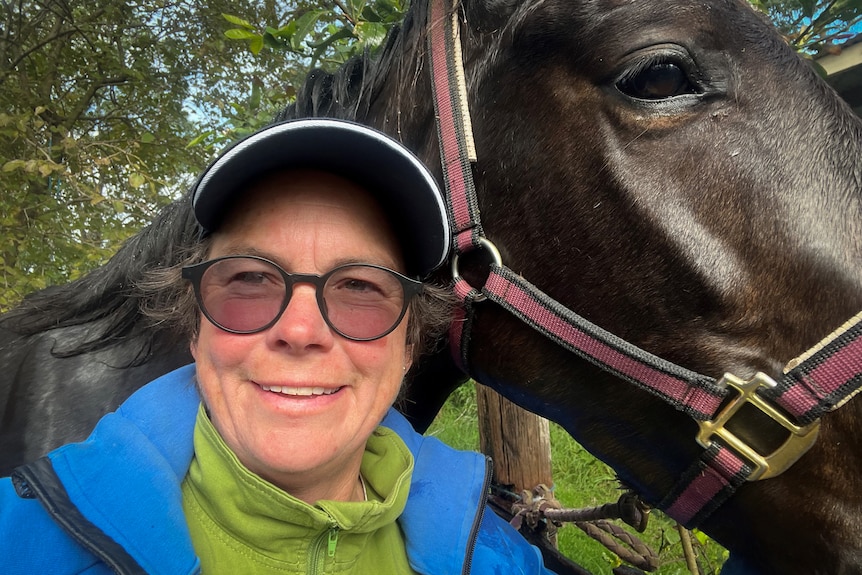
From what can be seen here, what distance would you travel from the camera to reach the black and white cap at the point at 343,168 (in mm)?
1075

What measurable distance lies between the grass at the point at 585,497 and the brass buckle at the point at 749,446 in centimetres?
160

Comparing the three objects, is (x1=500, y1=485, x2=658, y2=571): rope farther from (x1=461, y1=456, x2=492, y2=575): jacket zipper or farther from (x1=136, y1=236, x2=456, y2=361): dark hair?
(x1=136, y1=236, x2=456, y2=361): dark hair

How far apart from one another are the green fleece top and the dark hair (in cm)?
30

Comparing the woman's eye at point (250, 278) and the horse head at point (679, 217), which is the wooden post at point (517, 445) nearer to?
the horse head at point (679, 217)

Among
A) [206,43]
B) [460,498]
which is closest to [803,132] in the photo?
[460,498]

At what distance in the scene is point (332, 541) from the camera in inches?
41.2

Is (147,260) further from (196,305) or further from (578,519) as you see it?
(578,519)

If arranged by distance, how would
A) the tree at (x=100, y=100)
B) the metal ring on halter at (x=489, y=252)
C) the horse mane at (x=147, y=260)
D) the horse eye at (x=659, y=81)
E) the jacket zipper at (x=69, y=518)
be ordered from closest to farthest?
the jacket zipper at (x=69, y=518) < the horse eye at (x=659, y=81) < the metal ring on halter at (x=489, y=252) < the horse mane at (x=147, y=260) < the tree at (x=100, y=100)

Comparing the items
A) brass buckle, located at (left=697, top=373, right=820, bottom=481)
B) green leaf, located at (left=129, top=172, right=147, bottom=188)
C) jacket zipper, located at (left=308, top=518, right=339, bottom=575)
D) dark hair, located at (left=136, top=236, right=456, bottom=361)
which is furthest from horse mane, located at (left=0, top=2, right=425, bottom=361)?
green leaf, located at (left=129, top=172, right=147, bottom=188)

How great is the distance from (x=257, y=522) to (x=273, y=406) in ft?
0.66

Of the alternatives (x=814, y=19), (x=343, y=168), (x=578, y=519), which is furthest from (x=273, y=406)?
(x=814, y=19)

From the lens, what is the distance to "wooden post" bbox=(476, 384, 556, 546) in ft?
8.79

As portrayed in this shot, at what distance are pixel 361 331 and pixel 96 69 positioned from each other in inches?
266

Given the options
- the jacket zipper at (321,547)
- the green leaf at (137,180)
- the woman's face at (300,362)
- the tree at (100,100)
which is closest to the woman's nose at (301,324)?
the woman's face at (300,362)
